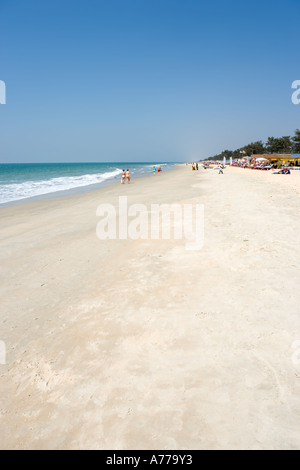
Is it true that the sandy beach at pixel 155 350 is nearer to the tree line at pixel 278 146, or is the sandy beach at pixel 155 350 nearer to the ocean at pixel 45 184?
the ocean at pixel 45 184

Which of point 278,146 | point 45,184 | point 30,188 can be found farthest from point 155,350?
point 278,146

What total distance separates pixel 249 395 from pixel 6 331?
3.35 meters

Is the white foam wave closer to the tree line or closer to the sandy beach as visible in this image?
the sandy beach

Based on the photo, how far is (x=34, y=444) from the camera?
7.06ft

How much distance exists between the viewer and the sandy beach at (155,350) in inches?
85.4

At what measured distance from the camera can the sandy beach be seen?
217 centimetres

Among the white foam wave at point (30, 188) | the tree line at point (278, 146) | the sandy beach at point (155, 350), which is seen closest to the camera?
the sandy beach at point (155, 350)

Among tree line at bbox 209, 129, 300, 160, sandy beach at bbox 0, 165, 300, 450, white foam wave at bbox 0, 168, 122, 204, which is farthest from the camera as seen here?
tree line at bbox 209, 129, 300, 160

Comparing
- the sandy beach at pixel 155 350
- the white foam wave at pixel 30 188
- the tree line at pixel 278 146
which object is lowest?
the sandy beach at pixel 155 350

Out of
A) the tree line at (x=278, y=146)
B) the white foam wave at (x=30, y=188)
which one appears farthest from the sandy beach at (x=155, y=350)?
the tree line at (x=278, y=146)

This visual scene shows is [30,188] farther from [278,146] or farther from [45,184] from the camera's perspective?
[278,146]

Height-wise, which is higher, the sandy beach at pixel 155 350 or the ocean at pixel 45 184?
the ocean at pixel 45 184

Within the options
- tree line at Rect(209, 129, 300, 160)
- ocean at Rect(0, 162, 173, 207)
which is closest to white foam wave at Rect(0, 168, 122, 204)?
ocean at Rect(0, 162, 173, 207)

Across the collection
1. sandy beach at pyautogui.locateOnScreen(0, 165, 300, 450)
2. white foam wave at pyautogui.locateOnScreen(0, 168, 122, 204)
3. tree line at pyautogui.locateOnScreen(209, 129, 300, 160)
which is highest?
tree line at pyautogui.locateOnScreen(209, 129, 300, 160)
